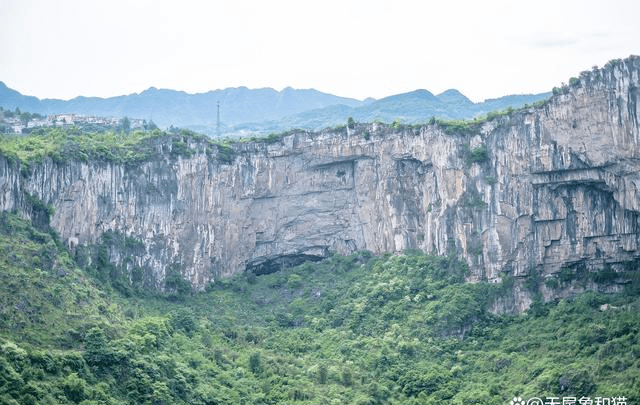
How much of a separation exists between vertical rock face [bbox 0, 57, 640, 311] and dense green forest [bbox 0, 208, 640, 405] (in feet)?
4.35

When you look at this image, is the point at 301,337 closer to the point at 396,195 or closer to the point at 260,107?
the point at 396,195

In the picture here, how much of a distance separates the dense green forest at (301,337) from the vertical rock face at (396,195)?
4.35 feet

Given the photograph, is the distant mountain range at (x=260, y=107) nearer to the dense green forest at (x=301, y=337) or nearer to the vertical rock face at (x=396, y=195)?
the vertical rock face at (x=396, y=195)

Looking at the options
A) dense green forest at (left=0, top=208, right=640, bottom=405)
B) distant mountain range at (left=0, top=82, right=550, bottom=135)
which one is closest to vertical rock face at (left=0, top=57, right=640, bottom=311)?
dense green forest at (left=0, top=208, right=640, bottom=405)

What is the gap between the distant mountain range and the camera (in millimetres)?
103000

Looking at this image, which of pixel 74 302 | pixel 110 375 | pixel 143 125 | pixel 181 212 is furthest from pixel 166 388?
pixel 143 125

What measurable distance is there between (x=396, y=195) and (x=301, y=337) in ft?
29.7

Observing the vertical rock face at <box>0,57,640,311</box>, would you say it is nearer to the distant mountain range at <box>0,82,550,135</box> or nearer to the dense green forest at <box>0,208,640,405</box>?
the dense green forest at <box>0,208,640,405</box>

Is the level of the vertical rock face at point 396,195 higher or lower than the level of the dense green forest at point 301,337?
higher

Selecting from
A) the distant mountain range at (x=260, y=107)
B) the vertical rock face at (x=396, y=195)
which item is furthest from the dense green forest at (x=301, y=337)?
the distant mountain range at (x=260, y=107)

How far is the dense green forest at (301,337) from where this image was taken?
44.3 m

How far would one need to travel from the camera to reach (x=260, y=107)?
433 ft

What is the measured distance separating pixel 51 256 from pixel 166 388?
7.87 m

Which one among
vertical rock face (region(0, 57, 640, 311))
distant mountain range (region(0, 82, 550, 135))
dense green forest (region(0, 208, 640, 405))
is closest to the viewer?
dense green forest (region(0, 208, 640, 405))
